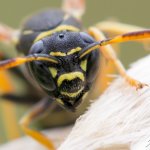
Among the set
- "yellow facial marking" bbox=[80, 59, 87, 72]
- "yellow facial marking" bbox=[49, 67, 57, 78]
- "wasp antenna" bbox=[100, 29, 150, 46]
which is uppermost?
"yellow facial marking" bbox=[49, 67, 57, 78]

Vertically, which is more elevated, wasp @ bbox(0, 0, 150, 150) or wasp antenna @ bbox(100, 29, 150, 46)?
wasp @ bbox(0, 0, 150, 150)

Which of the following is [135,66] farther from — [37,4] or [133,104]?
[37,4]

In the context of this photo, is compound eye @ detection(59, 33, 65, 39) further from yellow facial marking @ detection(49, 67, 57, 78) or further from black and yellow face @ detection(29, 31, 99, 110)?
yellow facial marking @ detection(49, 67, 57, 78)

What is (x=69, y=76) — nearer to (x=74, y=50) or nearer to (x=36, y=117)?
(x=74, y=50)

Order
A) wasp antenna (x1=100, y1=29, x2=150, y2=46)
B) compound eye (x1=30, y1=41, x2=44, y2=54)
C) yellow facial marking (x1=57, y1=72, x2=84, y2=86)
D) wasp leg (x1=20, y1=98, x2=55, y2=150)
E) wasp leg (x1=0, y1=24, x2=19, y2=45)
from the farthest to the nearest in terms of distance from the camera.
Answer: wasp leg (x1=0, y1=24, x2=19, y2=45) → wasp leg (x1=20, y1=98, x2=55, y2=150) → compound eye (x1=30, y1=41, x2=44, y2=54) → yellow facial marking (x1=57, y1=72, x2=84, y2=86) → wasp antenna (x1=100, y1=29, x2=150, y2=46)

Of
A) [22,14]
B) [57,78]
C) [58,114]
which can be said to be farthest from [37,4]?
[57,78]

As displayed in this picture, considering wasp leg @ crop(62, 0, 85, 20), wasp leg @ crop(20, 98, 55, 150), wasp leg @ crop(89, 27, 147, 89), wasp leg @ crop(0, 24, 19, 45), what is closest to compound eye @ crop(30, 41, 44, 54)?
wasp leg @ crop(89, 27, 147, 89)

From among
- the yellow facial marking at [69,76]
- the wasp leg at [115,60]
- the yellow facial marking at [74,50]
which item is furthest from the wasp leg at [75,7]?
the yellow facial marking at [69,76]
